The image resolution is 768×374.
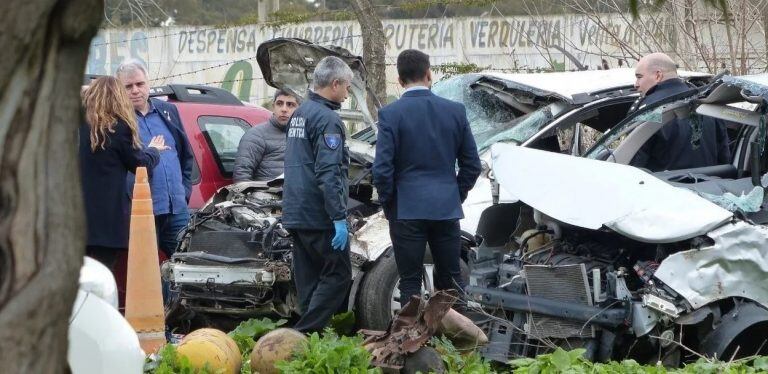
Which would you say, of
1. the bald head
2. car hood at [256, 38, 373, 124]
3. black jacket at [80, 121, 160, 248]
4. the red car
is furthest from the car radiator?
the red car

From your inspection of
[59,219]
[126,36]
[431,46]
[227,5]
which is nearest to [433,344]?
[59,219]

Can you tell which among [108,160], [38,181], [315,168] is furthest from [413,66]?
[38,181]

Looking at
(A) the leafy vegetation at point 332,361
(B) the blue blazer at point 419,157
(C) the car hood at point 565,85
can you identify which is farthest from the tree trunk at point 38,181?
(C) the car hood at point 565,85

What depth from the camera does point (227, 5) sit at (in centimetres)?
4116

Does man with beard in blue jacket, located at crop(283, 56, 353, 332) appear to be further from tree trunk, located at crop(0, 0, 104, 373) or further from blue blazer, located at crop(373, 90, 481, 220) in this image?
tree trunk, located at crop(0, 0, 104, 373)

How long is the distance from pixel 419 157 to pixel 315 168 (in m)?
0.64

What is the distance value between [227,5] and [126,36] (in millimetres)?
21348

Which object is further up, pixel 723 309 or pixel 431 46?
pixel 431 46

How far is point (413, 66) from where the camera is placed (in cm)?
738

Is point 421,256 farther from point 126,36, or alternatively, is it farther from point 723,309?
point 126,36

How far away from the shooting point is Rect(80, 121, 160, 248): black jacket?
7.68 m

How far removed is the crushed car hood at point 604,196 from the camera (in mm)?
6395

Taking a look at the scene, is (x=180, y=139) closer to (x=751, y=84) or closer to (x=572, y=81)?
(x=572, y=81)

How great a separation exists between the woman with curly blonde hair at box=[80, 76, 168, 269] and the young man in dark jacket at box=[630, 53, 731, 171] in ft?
10.9
